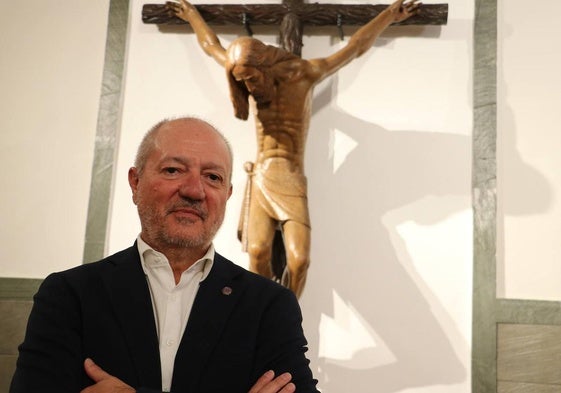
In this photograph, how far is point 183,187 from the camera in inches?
71.4

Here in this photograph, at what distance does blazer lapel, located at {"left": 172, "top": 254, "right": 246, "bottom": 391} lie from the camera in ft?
5.27

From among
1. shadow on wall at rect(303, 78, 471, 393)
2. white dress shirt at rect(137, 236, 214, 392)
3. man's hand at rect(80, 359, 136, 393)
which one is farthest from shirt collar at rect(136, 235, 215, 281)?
shadow on wall at rect(303, 78, 471, 393)

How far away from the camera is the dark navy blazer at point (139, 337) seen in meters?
1.60

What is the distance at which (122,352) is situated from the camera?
1.61 meters

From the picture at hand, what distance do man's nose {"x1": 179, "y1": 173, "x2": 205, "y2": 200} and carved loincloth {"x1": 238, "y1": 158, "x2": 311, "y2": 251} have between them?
179cm

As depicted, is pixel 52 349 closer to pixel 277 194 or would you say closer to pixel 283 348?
pixel 283 348

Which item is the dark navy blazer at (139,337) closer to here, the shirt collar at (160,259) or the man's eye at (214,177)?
the shirt collar at (160,259)

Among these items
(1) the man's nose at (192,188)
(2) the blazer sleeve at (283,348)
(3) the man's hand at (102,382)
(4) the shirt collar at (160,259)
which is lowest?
(3) the man's hand at (102,382)

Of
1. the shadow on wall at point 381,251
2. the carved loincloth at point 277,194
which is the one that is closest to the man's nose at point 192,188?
the carved loincloth at point 277,194

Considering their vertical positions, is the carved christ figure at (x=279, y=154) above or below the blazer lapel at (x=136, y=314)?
above

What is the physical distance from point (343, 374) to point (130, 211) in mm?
1726

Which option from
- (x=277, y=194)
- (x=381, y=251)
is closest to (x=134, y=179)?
(x=277, y=194)

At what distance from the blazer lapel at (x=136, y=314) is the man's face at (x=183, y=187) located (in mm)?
121

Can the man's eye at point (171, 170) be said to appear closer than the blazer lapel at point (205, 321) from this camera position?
No
